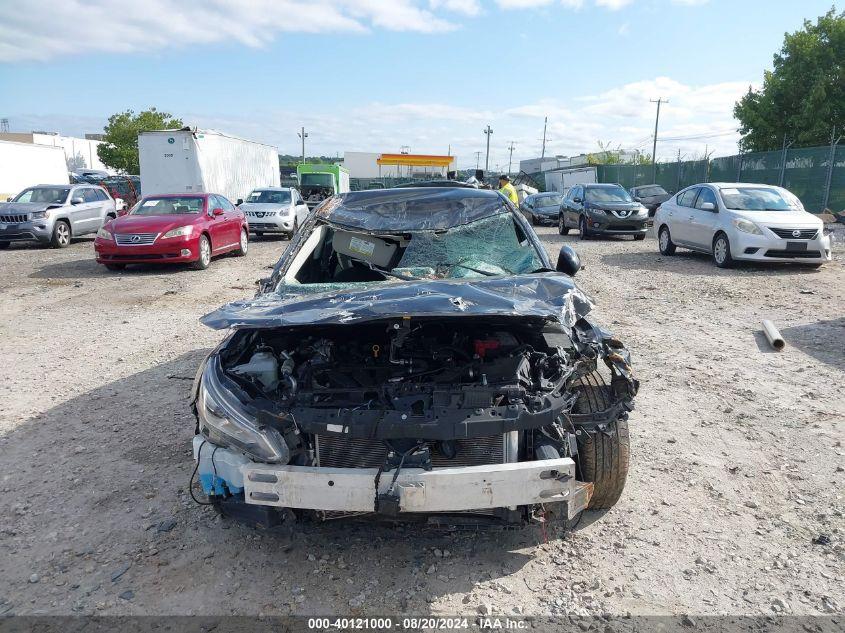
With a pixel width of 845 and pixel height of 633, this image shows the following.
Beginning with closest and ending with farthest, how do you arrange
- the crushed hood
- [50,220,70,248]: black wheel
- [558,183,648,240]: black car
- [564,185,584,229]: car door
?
1. the crushed hood
2. [50,220,70,248]: black wheel
3. [558,183,648,240]: black car
4. [564,185,584,229]: car door

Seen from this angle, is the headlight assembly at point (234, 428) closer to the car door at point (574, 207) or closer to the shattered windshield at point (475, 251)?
the shattered windshield at point (475, 251)

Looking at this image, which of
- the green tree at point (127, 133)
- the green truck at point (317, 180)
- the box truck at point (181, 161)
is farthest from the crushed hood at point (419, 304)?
the green tree at point (127, 133)

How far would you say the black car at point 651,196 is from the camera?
2383 centimetres

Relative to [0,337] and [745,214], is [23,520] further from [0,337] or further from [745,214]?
[745,214]

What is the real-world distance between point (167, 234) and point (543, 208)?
15.0 meters

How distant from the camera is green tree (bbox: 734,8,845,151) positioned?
26891 millimetres

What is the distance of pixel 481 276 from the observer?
13.5 feet

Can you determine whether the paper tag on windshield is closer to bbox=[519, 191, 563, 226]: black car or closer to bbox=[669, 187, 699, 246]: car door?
bbox=[669, 187, 699, 246]: car door

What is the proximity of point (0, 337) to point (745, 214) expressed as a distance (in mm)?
11720

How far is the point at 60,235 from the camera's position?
16094 millimetres

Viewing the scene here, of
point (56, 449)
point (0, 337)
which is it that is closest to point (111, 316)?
point (0, 337)

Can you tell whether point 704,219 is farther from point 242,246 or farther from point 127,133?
point 127,133

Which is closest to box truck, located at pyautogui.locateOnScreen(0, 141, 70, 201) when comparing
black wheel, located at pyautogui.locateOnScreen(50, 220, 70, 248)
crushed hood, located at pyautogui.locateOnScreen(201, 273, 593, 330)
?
black wheel, located at pyautogui.locateOnScreen(50, 220, 70, 248)

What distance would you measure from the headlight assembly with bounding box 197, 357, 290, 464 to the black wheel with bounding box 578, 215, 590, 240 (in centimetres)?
1591
